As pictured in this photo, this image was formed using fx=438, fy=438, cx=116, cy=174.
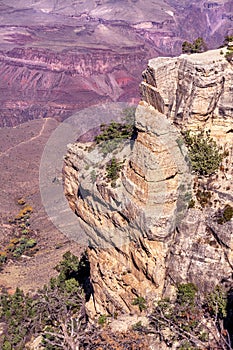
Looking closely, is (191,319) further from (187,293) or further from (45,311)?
(45,311)

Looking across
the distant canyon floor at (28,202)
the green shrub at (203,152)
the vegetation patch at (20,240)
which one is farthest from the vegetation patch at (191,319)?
the vegetation patch at (20,240)

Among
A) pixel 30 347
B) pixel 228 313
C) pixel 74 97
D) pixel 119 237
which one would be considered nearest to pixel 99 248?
pixel 119 237

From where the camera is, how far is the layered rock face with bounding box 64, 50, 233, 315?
2755 centimetres

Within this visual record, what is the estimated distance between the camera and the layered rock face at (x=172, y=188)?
1085 inches

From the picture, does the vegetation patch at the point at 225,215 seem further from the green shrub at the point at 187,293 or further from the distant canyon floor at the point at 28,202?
the distant canyon floor at the point at 28,202

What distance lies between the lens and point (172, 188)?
28.1 m

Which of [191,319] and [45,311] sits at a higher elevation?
[191,319]

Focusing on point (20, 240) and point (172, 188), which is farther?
point (20, 240)

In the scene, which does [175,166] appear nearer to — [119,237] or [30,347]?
[119,237]

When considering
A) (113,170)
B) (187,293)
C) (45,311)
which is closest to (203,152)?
(113,170)

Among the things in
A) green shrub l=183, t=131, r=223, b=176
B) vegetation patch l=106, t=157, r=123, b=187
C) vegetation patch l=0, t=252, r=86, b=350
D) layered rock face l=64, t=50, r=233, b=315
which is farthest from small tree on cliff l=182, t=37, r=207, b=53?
vegetation patch l=0, t=252, r=86, b=350

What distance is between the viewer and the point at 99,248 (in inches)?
1336

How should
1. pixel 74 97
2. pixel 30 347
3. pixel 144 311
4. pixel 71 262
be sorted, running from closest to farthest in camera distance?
pixel 144 311 → pixel 30 347 → pixel 71 262 → pixel 74 97

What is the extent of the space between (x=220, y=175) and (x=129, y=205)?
6.36 m
